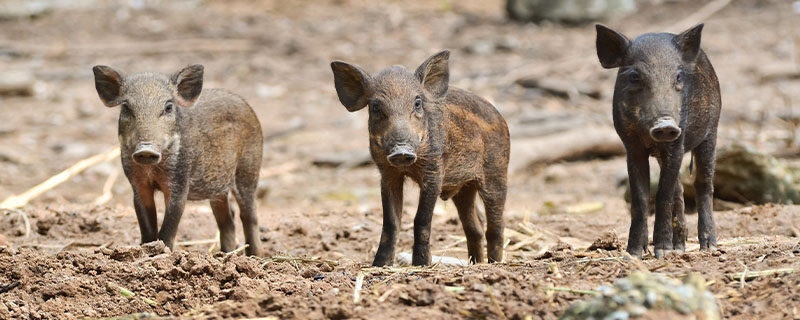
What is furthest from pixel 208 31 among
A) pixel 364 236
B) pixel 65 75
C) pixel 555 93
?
pixel 364 236

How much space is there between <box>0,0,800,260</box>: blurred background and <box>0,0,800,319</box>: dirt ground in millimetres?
56

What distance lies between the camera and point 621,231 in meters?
8.01

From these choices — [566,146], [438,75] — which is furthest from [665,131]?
[566,146]

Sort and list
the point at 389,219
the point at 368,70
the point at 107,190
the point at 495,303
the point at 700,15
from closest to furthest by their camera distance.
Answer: the point at 495,303 < the point at 389,219 < the point at 107,190 < the point at 368,70 < the point at 700,15

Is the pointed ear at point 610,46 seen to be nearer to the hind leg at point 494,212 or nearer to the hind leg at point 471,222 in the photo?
the hind leg at point 494,212

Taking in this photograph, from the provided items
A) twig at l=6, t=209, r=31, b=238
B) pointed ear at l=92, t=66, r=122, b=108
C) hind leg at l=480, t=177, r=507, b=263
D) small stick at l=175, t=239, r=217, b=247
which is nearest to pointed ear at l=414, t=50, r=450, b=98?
hind leg at l=480, t=177, r=507, b=263

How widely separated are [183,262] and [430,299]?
5.83 feet

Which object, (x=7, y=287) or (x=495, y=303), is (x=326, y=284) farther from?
(x=7, y=287)

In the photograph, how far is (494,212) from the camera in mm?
7051

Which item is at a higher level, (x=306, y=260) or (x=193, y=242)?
(x=306, y=260)

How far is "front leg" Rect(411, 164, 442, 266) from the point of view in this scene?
20.7ft

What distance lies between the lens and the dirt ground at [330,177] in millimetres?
5168

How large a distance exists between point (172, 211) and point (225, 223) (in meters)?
0.99

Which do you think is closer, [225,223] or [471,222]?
[471,222]
